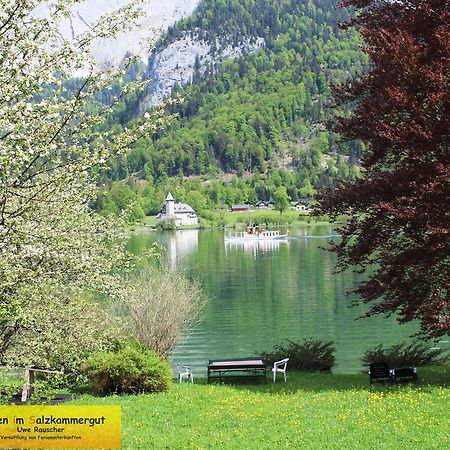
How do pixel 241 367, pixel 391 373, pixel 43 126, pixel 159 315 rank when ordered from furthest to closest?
pixel 159 315
pixel 241 367
pixel 391 373
pixel 43 126

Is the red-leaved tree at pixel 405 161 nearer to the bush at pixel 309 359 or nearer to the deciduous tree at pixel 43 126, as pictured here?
the bush at pixel 309 359

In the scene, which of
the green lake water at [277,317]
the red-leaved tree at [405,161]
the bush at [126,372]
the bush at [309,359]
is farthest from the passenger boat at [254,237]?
the red-leaved tree at [405,161]

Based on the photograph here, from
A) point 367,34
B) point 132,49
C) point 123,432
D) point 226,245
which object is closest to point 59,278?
point 132,49

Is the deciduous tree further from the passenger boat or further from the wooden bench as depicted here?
the passenger boat

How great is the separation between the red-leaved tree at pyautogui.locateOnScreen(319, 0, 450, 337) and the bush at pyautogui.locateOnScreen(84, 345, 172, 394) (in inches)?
248

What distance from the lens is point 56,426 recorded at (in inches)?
380

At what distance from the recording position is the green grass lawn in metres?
12.1

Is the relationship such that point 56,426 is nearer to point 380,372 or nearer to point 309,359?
point 380,372

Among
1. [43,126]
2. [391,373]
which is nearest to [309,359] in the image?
[391,373]

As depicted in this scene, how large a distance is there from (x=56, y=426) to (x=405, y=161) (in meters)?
11.2

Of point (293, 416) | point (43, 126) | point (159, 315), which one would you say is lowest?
point (293, 416)

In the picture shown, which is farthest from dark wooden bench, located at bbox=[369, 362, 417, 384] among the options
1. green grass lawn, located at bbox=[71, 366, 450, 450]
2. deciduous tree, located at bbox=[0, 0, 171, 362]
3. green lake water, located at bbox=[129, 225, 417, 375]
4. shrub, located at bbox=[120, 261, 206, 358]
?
deciduous tree, located at bbox=[0, 0, 171, 362]

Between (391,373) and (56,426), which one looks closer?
(56,426)

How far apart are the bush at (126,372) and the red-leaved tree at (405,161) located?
6.29 meters
